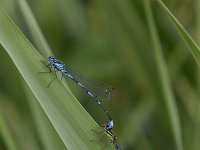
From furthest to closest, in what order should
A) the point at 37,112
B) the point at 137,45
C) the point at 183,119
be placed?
the point at 183,119 → the point at 137,45 → the point at 37,112

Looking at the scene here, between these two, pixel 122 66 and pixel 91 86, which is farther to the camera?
pixel 122 66

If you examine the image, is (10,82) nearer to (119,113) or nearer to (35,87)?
(119,113)

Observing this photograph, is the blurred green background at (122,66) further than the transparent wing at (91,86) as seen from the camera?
Yes

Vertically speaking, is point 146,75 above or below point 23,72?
below

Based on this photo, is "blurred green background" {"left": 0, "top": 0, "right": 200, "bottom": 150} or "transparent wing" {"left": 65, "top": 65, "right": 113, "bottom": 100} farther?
"blurred green background" {"left": 0, "top": 0, "right": 200, "bottom": 150}

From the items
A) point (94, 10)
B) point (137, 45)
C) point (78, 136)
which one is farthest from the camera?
point (94, 10)

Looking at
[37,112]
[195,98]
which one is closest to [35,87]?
[37,112]

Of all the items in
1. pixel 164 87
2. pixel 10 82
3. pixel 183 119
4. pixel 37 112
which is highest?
pixel 10 82

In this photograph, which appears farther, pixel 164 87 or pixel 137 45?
pixel 137 45
